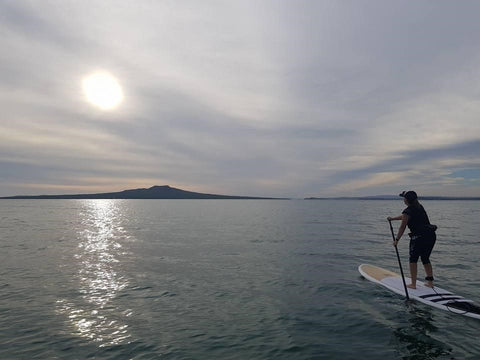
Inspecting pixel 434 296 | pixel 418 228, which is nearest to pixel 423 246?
pixel 418 228

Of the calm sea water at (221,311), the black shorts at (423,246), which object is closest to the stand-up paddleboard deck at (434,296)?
the calm sea water at (221,311)

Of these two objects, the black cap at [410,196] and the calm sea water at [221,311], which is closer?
the calm sea water at [221,311]

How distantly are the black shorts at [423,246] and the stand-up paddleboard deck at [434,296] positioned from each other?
1.29m

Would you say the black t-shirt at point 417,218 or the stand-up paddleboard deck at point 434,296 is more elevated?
the black t-shirt at point 417,218

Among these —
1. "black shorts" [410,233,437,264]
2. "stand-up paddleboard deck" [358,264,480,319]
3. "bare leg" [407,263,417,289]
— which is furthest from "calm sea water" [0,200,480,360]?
"black shorts" [410,233,437,264]

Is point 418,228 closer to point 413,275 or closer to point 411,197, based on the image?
point 411,197

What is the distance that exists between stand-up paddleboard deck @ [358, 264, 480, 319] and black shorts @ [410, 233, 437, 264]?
1286 millimetres

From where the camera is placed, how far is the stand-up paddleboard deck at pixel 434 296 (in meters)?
10.6

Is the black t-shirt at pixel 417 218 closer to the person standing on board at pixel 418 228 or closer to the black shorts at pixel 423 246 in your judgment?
the person standing on board at pixel 418 228

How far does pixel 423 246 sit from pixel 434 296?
197 centimetres

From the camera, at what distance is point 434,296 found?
11852mm

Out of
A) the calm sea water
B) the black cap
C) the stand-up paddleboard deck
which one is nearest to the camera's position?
the calm sea water

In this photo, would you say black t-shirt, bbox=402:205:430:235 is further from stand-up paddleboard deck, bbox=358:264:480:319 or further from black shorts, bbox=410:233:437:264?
stand-up paddleboard deck, bbox=358:264:480:319

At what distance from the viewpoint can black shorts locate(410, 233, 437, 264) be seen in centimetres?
1204
